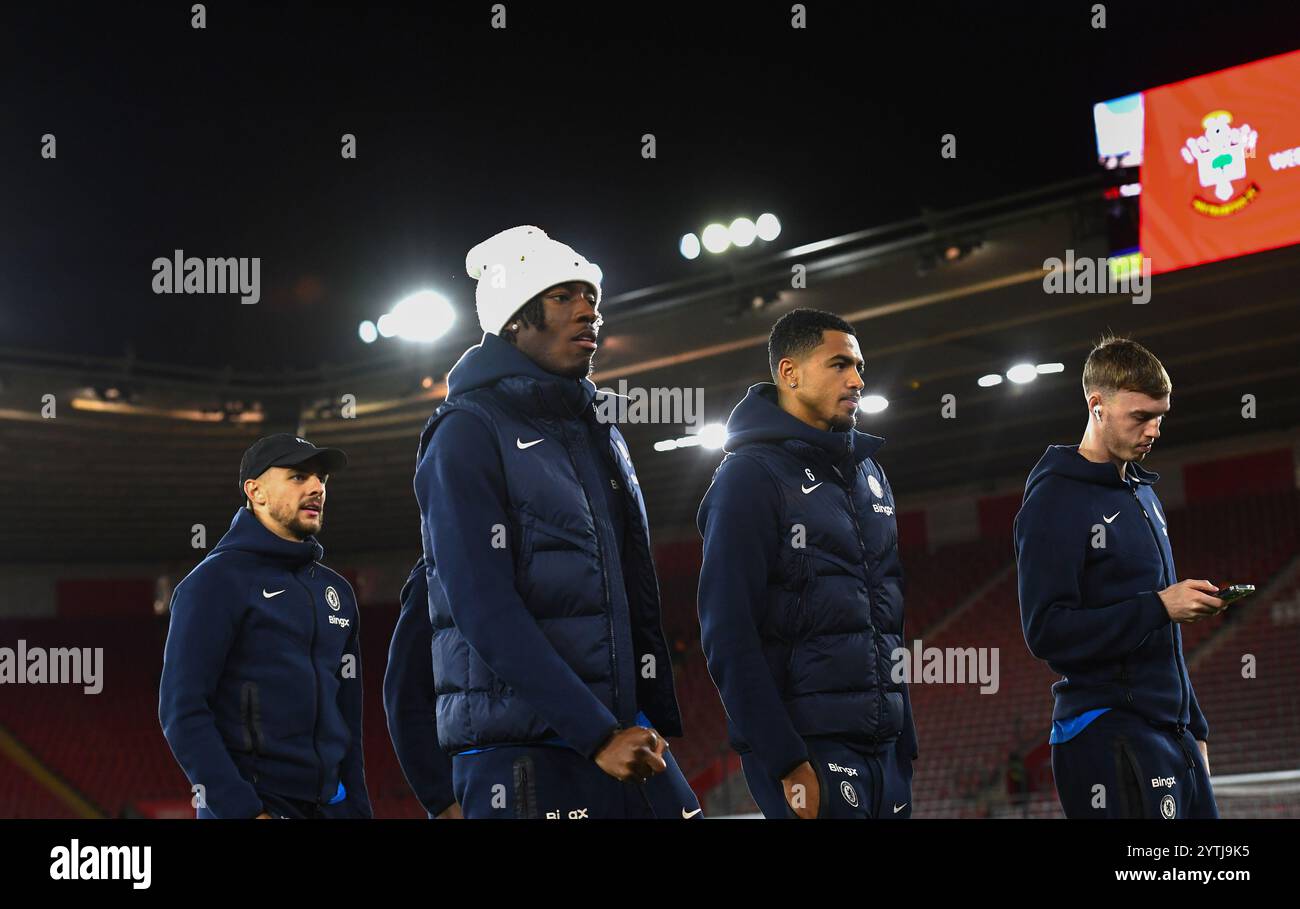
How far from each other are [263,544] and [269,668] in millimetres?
371

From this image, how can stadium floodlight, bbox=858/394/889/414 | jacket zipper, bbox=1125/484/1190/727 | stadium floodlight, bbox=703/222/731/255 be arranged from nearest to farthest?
1. jacket zipper, bbox=1125/484/1190/727
2. stadium floodlight, bbox=703/222/731/255
3. stadium floodlight, bbox=858/394/889/414

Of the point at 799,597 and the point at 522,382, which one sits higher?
the point at 522,382

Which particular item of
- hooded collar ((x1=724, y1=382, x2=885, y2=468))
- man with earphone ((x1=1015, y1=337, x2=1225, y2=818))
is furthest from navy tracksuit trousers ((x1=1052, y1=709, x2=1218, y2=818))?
hooded collar ((x1=724, y1=382, x2=885, y2=468))

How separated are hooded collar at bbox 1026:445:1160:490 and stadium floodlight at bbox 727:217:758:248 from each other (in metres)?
10.2

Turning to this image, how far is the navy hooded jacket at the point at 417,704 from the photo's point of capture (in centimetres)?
349

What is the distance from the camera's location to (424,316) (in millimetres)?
15516

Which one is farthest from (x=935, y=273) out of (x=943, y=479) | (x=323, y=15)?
(x=943, y=479)

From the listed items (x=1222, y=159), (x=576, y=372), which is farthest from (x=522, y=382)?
(x=1222, y=159)

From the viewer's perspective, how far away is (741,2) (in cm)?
1298

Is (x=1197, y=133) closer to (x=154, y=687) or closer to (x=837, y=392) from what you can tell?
(x=837, y=392)

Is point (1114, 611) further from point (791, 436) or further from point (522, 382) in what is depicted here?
point (522, 382)

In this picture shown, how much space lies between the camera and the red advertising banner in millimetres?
11375

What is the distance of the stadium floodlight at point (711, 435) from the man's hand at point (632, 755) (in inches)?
625

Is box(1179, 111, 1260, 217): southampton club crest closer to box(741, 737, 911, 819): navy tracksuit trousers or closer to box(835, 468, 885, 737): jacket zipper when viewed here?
box(835, 468, 885, 737): jacket zipper
